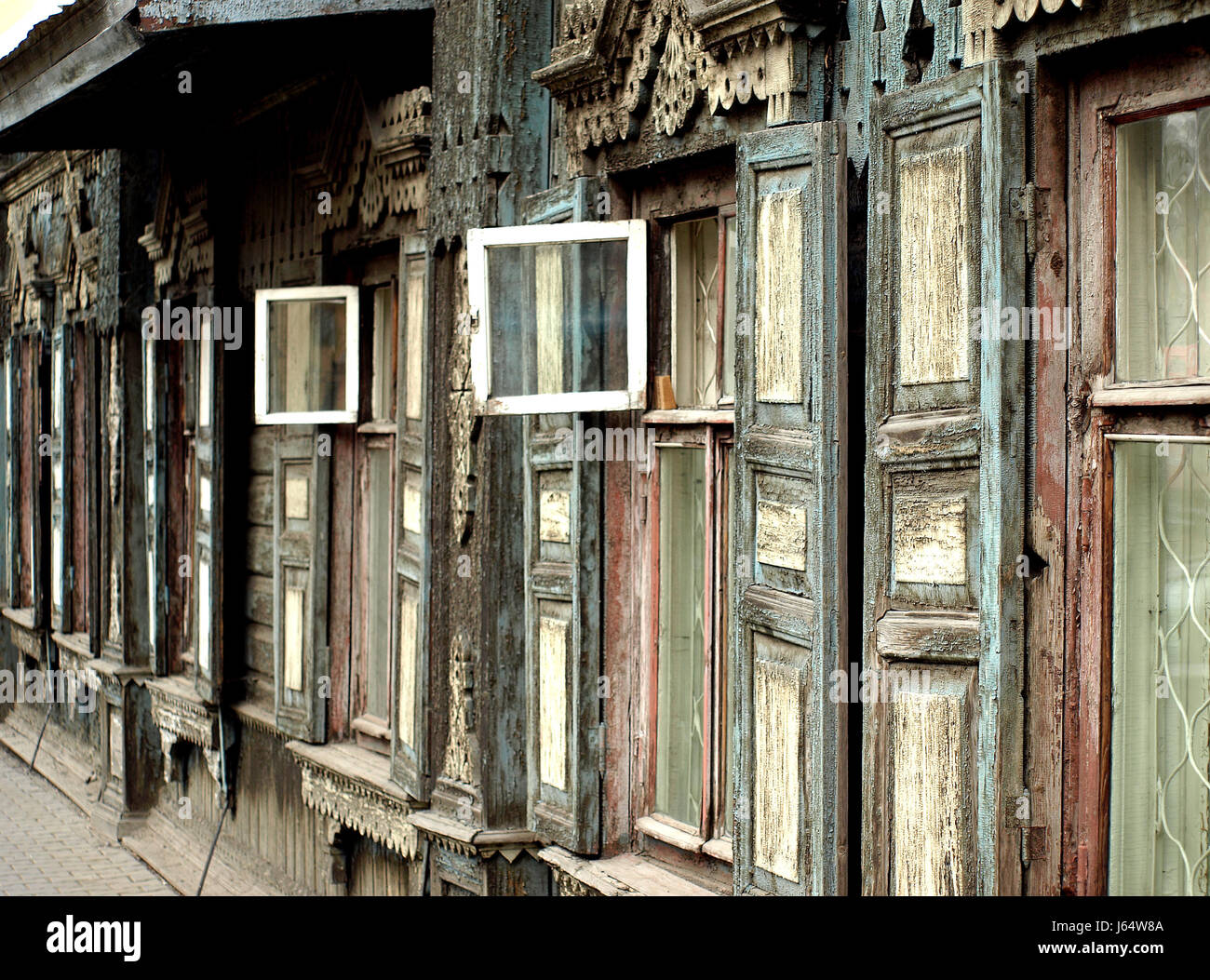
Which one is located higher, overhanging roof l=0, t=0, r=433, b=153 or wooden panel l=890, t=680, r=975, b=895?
overhanging roof l=0, t=0, r=433, b=153

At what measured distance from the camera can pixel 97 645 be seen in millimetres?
11555

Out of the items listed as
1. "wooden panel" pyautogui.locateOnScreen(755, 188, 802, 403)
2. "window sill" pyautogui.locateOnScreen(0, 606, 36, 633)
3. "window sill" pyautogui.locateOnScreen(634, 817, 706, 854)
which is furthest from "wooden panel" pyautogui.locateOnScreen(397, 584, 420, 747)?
"window sill" pyautogui.locateOnScreen(0, 606, 36, 633)

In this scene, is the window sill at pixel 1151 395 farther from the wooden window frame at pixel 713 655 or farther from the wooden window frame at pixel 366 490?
the wooden window frame at pixel 366 490

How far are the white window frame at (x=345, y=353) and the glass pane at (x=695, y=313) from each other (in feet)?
8.77

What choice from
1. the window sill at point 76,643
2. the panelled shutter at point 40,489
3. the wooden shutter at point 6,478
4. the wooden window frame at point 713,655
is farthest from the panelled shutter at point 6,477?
the wooden window frame at point 713,655

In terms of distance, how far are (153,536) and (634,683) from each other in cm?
589

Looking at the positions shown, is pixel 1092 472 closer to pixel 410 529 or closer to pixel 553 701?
pixel 553 701

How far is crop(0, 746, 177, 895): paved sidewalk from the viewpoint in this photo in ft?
31.1

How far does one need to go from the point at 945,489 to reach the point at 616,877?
2.09 metres

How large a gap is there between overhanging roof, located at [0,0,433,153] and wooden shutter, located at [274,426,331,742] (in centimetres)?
189

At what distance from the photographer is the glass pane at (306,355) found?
7613 mm

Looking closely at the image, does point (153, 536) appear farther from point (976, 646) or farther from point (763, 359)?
point (976, 646)

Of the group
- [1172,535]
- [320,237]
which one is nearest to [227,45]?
[320,237]

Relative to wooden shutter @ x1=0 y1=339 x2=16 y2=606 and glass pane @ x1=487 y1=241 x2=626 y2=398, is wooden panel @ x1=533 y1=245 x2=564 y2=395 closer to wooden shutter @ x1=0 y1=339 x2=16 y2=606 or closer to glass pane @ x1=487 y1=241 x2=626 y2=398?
glass pane @ x1=487 y1=241 x2=626 y2=398
